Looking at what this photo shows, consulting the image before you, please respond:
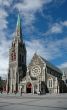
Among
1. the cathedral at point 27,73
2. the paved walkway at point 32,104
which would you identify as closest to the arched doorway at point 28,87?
the cathedral at point 27,73

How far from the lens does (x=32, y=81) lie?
244ft

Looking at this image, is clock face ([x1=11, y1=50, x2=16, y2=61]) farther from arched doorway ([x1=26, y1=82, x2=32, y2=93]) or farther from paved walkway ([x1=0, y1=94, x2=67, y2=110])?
paved walkway ([x1=0, y1=94, x2=67, y2=110])

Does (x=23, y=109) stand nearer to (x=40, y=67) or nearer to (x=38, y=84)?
(x=38, y=84)

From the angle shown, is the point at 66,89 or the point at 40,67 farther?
the point at 66,89

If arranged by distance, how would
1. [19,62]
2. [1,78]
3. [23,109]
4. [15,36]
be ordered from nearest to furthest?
[23,109] → [19,62] → [15,36] → [1,78]

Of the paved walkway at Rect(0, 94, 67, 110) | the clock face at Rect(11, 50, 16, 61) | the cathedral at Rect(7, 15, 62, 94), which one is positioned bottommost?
the paved walkway at Rect(0, 94, 67, 110)

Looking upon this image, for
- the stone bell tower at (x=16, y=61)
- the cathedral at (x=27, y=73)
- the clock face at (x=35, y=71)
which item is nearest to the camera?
the cathedral at (x=27, y=73)

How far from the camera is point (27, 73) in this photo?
7806 cm

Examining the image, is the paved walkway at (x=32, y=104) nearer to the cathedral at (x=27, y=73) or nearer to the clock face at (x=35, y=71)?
the cathedral at (x=27, y=73)

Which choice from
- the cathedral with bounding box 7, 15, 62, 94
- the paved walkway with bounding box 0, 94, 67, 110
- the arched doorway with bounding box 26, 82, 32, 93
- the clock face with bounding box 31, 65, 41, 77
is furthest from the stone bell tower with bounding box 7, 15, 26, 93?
the paved walkway with bounding box 0, 94, 67, 110

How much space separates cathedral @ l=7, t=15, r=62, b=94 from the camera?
73.7 m

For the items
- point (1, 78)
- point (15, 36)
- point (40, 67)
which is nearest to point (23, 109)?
point (40, 67)

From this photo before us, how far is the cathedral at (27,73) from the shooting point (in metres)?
73.7

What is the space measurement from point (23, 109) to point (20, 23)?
74.9 metres
